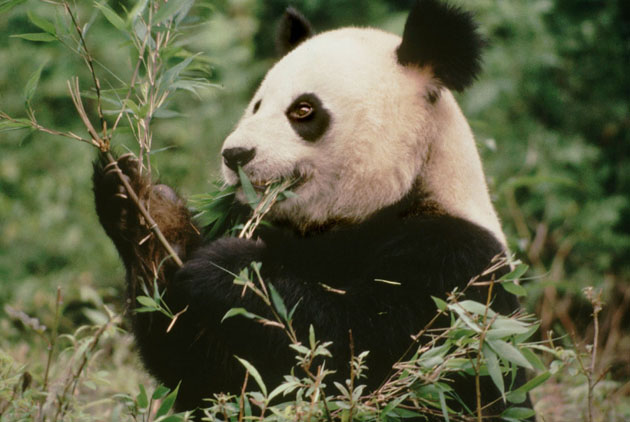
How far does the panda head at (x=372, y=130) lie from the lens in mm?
2752

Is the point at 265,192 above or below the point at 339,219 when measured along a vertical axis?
above

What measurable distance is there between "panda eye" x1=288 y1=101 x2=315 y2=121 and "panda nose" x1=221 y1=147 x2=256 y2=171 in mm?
266

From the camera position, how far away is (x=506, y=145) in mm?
6293

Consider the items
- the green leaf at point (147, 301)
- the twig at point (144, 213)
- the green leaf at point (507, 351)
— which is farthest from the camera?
the twig at point (144, 213)

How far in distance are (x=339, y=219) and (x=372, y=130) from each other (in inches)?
14.2

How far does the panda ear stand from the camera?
11.1ft

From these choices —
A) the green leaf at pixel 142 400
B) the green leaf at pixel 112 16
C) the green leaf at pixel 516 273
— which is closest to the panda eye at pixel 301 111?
the green leaf at pixel 112 16

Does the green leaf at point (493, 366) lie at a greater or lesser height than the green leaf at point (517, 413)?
greater

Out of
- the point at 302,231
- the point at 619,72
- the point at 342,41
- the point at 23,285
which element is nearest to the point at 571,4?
the point at 619,72

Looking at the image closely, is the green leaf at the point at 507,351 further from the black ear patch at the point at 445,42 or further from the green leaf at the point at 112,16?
the green leaf at the point at 112,16

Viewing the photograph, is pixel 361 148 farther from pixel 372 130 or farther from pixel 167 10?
pixel 167 10

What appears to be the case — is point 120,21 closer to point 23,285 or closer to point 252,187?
point 252,187

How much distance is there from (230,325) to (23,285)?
4.07 meters

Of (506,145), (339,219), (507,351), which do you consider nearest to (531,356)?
(507,351)
